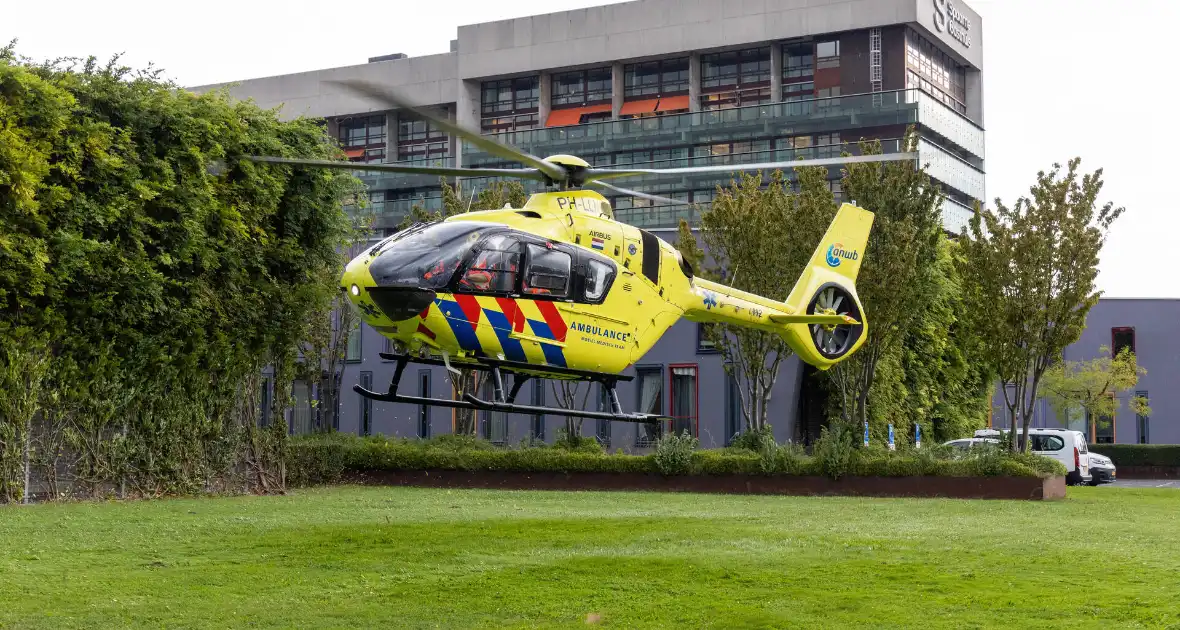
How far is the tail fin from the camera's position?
19953 mm

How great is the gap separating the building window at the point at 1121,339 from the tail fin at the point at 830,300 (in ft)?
102

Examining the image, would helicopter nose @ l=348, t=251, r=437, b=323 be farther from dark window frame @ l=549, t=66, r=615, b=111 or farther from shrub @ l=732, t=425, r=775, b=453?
dark window frame @ l=549, t=66, r=615, b=111

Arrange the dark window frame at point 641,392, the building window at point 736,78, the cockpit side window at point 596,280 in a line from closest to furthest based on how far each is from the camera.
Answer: the cockpit side window at point 596,280 < the dark window frame at point 641,392 < the building window at point 736,78

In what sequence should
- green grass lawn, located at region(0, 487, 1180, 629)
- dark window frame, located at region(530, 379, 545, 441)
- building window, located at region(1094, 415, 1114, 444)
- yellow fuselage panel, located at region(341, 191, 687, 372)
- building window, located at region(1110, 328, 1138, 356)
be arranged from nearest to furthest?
1. green grass lawn, located at region(0, 487, 1180, 629)
2. yellow fuselage panel, located at region(341, 191, 687, 372)
3. dark window frame, located at region(530, 379, 545, 441)
4. building window, located at region(1110, 328, 1138, 356)
5. building window, located at region(1094, 415, 1114, 444)

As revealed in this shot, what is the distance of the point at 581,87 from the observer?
8025cm

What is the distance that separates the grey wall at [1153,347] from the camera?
47031 millimetres

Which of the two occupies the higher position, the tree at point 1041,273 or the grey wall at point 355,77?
the grey wall at point 355,77

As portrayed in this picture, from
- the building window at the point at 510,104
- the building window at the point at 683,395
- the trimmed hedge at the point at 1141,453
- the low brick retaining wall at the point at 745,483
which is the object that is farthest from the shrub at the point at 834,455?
the building window at the point at 510,104

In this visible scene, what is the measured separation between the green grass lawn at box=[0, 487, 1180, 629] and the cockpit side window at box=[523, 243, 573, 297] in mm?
3371

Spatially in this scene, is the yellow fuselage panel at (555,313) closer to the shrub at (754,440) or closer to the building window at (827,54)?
the shrub at (754,440)

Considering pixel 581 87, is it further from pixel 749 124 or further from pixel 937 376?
pixel 937 376

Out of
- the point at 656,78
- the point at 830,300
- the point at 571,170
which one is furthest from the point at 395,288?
the point at 656,78

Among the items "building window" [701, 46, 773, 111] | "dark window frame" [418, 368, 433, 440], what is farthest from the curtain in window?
"building window" [701, 46, 773, 111]

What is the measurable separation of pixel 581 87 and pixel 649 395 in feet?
162
